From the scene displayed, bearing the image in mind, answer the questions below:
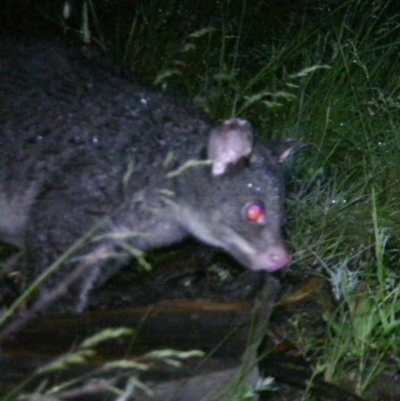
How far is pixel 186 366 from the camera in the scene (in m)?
3.75

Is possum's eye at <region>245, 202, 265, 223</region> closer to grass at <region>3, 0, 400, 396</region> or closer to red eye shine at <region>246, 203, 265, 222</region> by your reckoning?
red eye shine at <region>246, 203, 265, 222</region>

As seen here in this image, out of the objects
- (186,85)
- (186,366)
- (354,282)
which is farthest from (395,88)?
(186,366)

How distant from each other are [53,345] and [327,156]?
2303 mm

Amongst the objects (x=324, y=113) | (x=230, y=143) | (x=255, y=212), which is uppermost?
(x=230, y=143)

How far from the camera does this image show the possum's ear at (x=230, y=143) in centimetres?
436

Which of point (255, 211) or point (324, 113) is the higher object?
point (255, 211)

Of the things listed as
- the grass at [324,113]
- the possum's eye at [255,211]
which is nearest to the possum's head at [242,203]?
the possum's eye at [255,211]

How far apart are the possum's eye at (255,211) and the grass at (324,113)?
409mm

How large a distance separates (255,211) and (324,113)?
1.57 m

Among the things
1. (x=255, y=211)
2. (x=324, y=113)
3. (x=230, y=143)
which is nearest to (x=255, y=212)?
(x=255, y=211)

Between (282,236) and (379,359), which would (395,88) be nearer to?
(282,236)

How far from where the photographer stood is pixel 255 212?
448 centimetres

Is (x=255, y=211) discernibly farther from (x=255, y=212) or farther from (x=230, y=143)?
(x=230, y=143)

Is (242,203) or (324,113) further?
(324,113)
